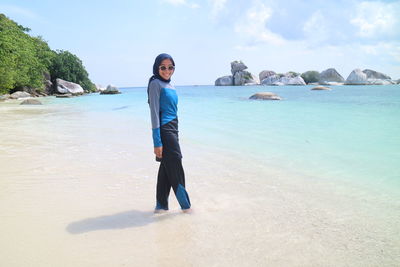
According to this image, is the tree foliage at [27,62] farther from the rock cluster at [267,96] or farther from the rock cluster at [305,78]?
the rock cluster at [305,78]

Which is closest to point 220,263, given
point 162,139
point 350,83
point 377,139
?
point 162,139

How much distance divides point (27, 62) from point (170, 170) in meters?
38.1

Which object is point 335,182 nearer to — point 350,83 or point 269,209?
point 269,209

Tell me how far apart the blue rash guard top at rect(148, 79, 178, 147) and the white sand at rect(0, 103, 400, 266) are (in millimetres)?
937

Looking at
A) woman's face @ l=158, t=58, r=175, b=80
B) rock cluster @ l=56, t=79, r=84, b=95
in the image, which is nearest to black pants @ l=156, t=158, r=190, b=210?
woman's face @ l=158, t=58, r=175, b=80

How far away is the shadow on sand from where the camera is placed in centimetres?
278

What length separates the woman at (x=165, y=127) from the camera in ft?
9.86

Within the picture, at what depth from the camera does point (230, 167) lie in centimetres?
508

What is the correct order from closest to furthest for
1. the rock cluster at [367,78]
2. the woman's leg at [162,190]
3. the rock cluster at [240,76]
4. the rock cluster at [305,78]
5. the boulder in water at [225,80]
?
the woman's leg at [162,190] < the rock cluster at [367,78] < the rock cluster at [305,78] < the rock cluster at [240,76] < the boulder in water at [225,80]

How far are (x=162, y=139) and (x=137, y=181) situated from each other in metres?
1.41

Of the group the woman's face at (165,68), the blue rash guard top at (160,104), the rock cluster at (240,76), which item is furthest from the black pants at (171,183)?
the rock cluster at (240,76)

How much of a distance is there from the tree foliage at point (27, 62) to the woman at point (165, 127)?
99.5 feet

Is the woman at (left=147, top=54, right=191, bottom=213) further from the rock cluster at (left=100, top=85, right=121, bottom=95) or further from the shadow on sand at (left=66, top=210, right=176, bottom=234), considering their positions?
the rock cluster at (left=100, top=85, right=121, bottom=95)

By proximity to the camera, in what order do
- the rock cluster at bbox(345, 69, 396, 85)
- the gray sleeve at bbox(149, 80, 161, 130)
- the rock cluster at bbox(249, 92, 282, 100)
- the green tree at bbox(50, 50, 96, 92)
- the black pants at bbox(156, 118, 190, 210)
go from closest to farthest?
the gray sleeve at bbox(149, 80, 161, 130) < the black pants at bbox(156, 118, 190, 210) < the rock cluster at bbox(249, 92, 282, 100) < the green tree at bbox(50, 50, 96, 92) < the rock cluster at bbox(345, 69, 396, 85)
